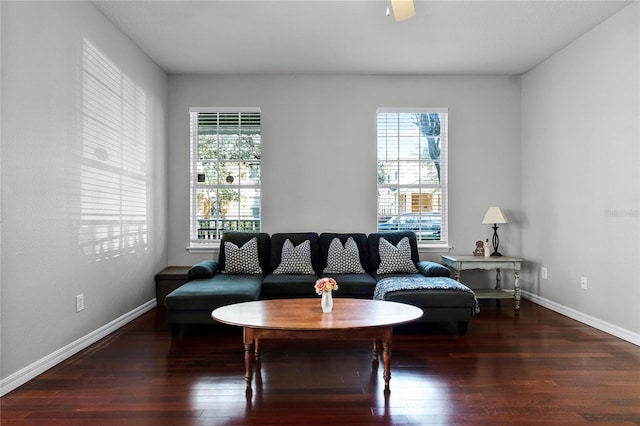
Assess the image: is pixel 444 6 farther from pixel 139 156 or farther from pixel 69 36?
pixel 139 156

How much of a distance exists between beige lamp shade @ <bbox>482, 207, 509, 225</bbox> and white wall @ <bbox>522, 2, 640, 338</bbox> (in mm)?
440

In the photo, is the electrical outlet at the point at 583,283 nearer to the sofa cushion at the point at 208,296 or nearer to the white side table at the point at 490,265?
the white side table at the point at 490,265

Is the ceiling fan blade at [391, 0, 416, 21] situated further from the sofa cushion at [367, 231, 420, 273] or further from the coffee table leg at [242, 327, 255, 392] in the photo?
the sofa cushion at [367, 231, 420, 273]

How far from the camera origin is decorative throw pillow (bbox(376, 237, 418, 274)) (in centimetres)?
464

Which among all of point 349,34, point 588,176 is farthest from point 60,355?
point 588,176

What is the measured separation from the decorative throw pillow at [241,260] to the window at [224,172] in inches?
27.5

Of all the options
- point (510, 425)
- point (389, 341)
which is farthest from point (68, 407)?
point (510, 425)

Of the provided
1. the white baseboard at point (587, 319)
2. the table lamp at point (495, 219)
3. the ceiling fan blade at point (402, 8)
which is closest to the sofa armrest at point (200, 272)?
the ceiling fan blade at point (402, 8)

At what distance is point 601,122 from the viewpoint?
4020 millimetres

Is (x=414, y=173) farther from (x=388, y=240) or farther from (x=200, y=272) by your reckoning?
(x=200, y=272)

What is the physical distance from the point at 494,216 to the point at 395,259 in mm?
1415

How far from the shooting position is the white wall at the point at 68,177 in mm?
2672

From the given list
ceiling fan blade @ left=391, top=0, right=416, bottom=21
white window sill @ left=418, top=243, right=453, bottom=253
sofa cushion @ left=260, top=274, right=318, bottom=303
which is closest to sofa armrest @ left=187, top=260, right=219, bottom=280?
sofa cushion @ left=260, top=274, right=318, bottom=303

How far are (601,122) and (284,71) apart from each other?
11.5ft
